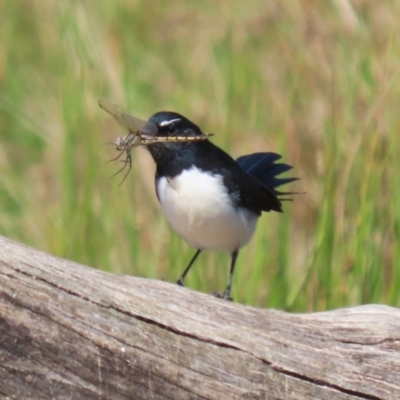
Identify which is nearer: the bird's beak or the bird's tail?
the bird's beak

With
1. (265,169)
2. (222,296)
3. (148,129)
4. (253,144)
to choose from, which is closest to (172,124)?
(148,129)

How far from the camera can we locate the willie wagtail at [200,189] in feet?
13.7

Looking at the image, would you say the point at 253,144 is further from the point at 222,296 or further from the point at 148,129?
the point at 222,296

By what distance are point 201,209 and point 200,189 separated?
0.08m

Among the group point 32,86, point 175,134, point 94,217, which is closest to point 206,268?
point 94,217

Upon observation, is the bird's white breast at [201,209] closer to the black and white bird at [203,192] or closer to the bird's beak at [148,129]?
the black and white bird at [203,192]

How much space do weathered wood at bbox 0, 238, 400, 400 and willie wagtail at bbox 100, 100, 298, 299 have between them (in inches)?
32.6

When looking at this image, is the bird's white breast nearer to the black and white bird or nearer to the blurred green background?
the black and white bird

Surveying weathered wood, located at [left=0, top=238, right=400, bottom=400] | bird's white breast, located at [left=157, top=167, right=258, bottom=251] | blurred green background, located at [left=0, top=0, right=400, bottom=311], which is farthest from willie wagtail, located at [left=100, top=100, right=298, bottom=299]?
weathered wood, located at [left=0, top=238, right=400, bottom=400]

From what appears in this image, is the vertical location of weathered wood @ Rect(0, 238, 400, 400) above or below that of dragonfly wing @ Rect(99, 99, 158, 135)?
below

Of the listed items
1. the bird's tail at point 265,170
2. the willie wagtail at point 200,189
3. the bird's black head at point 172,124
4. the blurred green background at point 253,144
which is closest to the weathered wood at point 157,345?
the willie wagtail at point 200,189

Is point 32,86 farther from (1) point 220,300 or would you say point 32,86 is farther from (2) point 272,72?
(1) point 220,300

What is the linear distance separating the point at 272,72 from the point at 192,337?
3.28 metres

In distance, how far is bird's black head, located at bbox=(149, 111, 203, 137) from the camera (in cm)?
413
